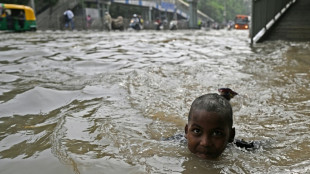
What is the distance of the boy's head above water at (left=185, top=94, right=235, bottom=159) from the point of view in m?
2.12

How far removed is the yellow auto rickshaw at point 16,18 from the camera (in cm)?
1851

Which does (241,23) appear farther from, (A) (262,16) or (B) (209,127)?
(B) (209,127)

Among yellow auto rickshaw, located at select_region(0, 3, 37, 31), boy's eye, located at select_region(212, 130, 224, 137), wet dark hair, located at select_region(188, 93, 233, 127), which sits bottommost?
boy's eye, located at select_region(212, 130, 224, 137)

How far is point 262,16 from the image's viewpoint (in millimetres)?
10945

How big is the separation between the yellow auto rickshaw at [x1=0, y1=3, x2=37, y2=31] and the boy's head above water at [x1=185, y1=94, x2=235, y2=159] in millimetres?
19158

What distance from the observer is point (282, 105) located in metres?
3.84

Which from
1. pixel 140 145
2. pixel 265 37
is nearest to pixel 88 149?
pixel 140 145

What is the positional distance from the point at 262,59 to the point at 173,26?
26.0 metres

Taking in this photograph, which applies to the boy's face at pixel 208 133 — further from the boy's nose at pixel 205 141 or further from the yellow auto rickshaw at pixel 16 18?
the yellow auto rickshaw at pixel 16 18

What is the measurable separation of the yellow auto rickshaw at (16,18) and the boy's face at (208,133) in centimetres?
1918

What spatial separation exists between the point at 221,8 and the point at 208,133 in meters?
104

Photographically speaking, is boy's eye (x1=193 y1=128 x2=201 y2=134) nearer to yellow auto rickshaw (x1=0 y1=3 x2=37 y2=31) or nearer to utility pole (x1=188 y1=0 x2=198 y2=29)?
yellow auto rickshaw (x1=0 y1=3 x2=37 y2=31)

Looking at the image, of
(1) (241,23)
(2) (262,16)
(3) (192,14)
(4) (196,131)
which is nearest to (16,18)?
(2) (262,16)

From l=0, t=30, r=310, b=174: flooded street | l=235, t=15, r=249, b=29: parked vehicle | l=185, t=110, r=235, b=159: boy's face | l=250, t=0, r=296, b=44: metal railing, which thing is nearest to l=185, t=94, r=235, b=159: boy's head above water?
l=185, t=110, r=235, b=159: boy's face
